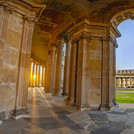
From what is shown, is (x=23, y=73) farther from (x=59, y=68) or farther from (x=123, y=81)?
(x=123, y=81)

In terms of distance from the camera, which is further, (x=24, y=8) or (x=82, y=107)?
(x=82, y=107)

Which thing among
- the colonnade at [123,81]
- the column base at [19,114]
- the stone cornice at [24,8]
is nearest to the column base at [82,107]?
the column base at [19,114]

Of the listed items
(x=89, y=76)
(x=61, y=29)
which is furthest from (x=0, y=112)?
(x=61, y=29)

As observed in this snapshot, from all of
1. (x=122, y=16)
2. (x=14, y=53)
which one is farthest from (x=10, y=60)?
(x=122, y=16)

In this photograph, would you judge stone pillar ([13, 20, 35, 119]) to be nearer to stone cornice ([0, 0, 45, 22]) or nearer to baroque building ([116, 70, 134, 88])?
stone cornice ([0, 0, 45, 22])

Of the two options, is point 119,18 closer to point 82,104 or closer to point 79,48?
point 79,48

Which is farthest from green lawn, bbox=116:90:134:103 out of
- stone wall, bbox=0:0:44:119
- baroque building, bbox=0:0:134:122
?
stone wall, bbox=0:0:44:119

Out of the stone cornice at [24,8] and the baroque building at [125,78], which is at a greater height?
the stone cornice at [24,8]

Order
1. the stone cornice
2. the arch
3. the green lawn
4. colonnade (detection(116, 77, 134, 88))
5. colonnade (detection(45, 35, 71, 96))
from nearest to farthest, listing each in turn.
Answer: the stone cornice < the arch < the green lawn < colonnade (detection(45, 35, 71, 96)) < colonnade (detection(116, 77, 134, 88))

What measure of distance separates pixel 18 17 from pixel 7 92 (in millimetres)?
3851

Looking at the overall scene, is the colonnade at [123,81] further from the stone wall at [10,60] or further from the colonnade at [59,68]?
the stone wall at [10,60]

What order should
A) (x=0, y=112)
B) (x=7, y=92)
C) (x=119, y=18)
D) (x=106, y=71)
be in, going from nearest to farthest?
(x=0, y=112)
(x=7, y=92)
(x=106, y=71)
(x=119, y=18)

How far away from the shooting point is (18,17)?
6438 millimetres

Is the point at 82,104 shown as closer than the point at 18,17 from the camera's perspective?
No
